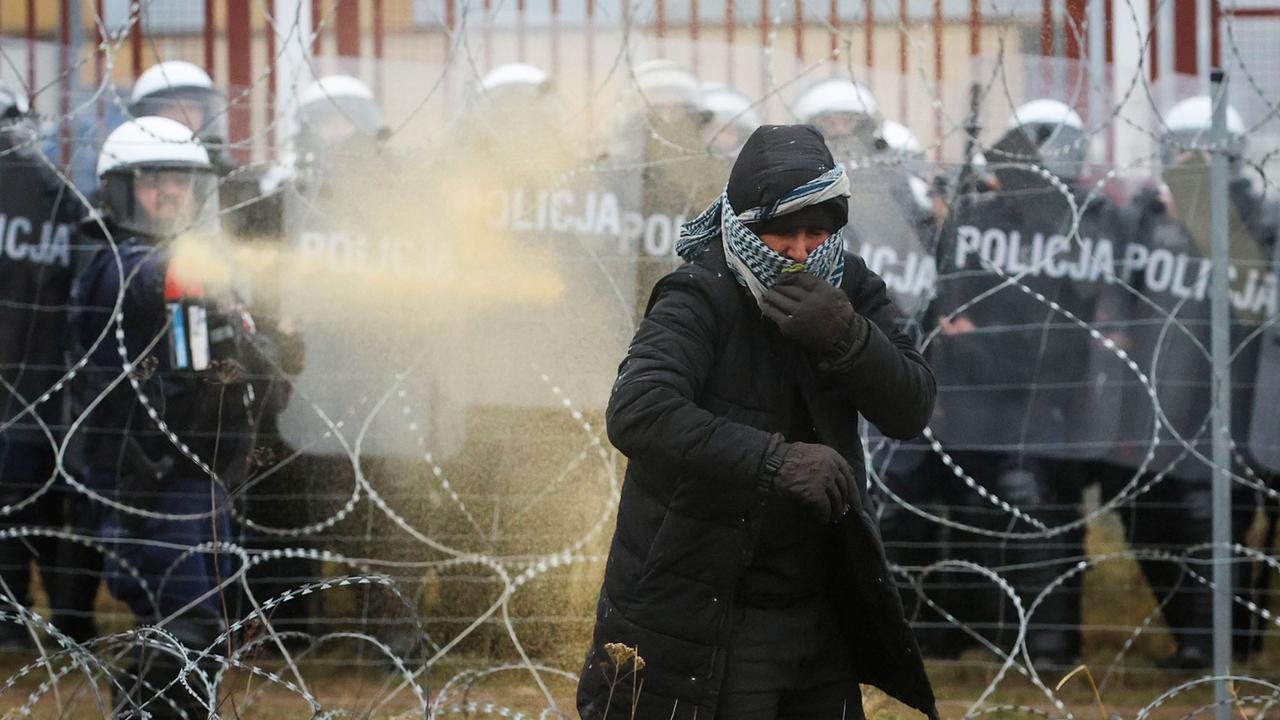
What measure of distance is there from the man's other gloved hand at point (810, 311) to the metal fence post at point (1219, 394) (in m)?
2.48

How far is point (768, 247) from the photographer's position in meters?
2.59

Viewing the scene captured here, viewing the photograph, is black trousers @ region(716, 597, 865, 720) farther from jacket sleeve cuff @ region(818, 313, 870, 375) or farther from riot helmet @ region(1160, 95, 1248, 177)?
riot helmet @ region(1160, 95, 1248, 177)

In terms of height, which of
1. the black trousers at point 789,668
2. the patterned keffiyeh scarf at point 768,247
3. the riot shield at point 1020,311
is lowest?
the black trousers at point 789,668

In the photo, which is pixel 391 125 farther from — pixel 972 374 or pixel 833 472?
pixel 833 472

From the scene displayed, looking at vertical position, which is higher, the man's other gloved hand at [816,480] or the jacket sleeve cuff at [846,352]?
the jacket sleeve cuff at [846,352]

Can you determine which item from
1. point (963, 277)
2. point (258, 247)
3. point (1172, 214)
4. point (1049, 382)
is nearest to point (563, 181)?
point (258, 247)

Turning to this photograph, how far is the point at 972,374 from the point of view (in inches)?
206

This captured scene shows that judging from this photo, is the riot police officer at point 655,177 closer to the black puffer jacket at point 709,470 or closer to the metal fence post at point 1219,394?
the metal fence post at point 1219,394

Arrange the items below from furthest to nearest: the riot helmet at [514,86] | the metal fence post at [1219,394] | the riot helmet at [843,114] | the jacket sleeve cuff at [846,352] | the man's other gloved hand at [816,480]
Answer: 1. the riot helmet at [514,86]
2. the riot helmet at [843,114]
3. the metal fence post at [1219,394]
4. the jacket sleeve cuff at [846,352]
5. the man's other gloved hand at [816,480]

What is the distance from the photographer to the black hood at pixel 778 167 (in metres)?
2.56

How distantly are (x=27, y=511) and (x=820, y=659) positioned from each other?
3.68m

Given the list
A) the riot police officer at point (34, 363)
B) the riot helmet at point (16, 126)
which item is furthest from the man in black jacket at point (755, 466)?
the riot helmet at point (16, 126)

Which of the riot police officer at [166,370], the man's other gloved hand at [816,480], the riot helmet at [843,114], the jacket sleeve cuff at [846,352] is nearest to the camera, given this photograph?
the man's other gloved hand at [816,480]

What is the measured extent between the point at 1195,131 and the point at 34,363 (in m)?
4.09
